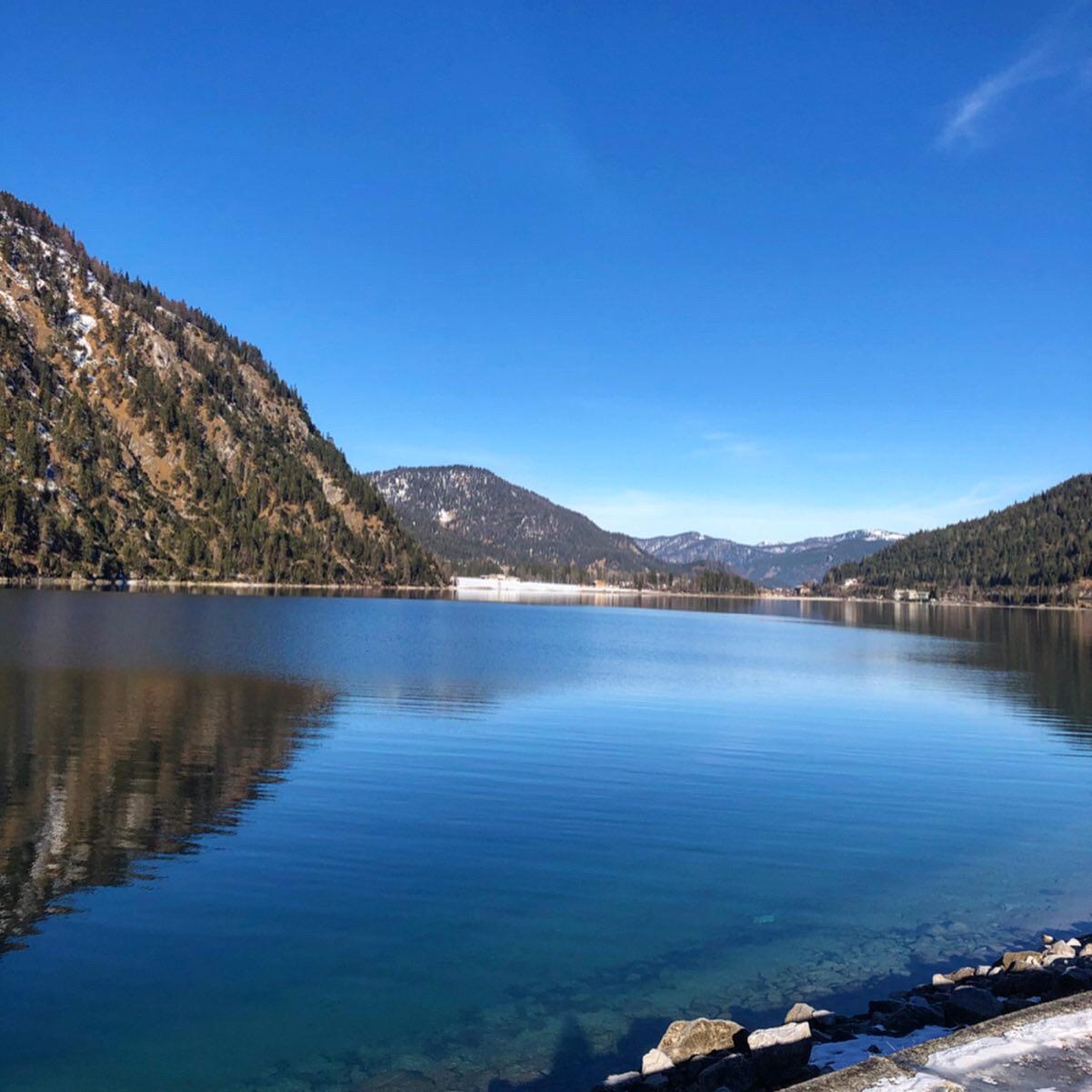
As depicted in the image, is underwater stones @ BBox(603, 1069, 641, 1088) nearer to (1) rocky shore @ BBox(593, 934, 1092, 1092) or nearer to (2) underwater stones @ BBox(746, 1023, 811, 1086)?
(1) rocky shore @ BBox(593, 934, 1092, 1092)

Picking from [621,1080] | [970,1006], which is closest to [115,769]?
[621,1080]

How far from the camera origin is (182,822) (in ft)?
64.4

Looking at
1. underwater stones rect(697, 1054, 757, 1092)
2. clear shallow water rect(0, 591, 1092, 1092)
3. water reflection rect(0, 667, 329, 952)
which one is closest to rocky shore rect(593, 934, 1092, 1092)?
underwater stones rect(697, 1054, 757, 1092)

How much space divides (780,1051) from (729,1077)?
868 mm

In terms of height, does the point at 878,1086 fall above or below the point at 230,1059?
above

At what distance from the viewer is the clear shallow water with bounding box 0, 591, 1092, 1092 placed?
11.3m

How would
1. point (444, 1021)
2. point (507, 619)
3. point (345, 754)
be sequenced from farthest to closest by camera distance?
1. point (507, 619)
2. point (345, 754)
3. point (444, 1021)

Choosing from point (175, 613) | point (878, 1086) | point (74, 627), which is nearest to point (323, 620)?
point (175, 613)

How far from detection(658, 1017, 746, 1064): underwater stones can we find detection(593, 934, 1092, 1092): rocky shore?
1 cm

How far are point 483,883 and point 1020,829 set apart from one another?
609 inches

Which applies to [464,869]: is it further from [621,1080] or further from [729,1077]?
[729,1077]

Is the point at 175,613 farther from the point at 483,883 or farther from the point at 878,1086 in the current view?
the point at 878,1086

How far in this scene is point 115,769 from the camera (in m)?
23.8

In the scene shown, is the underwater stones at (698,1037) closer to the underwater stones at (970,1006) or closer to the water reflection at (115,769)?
the underwater stones at (970,1006)
